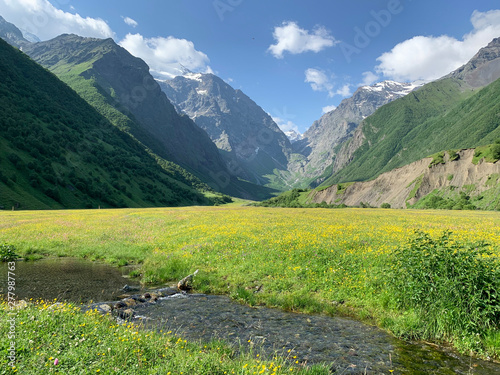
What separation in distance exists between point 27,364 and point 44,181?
416 feet

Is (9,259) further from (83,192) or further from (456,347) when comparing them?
(83,192)

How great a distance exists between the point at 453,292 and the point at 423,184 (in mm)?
118554

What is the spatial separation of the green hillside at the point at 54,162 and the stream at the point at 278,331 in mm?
86867

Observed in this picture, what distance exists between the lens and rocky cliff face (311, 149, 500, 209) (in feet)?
292

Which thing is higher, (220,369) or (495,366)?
(495,366)

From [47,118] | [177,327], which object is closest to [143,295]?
[177,327]

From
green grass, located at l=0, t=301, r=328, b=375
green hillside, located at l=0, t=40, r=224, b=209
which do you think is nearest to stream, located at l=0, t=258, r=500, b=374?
green grass, located at l=0, t=301, r=328, b=375

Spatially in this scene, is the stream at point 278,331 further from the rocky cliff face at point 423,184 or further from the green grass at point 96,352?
the rocky cliff face at point 423,184

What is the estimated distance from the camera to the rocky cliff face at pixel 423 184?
89.1 m

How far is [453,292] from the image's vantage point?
34.4 feet

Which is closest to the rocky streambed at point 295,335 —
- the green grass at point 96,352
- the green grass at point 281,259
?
the green grass at point 281,259

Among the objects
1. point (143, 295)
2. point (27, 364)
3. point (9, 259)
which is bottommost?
point (9, 259)

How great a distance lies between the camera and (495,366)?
870cm

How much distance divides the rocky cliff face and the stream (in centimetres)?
9257
